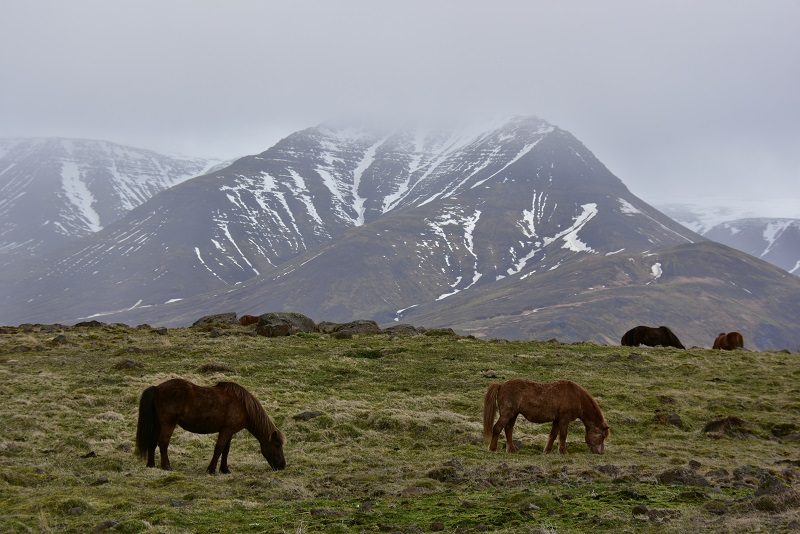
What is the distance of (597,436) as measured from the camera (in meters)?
22.1

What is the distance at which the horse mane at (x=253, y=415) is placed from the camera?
19.8 meters

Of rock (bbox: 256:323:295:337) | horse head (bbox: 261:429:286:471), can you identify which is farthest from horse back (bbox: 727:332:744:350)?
horse head (bbox: 261:429:286:471)

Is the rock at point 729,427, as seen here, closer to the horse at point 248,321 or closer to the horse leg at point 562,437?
the horse leg at point 562,437

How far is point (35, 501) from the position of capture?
47.5 ft

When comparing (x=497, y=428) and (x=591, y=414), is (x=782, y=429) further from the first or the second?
(x=497, y=428)

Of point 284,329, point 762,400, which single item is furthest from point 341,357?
point 762,400

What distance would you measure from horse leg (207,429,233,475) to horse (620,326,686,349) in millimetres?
41483

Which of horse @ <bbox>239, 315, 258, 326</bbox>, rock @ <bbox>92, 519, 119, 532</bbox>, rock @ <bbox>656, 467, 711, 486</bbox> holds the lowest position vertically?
rock @ <bbox>92, 519, 119, 532</bbox>

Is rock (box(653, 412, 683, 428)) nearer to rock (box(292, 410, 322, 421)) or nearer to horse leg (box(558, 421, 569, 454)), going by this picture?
horse leg (box(558, 421, 569, 454))

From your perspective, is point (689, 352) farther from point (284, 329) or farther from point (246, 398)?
point (246, 398)

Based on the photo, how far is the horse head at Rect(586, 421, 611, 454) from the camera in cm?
2212

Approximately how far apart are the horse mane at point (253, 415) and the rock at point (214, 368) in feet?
49.2

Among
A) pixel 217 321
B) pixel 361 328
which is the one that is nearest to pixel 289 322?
pixel 361 328

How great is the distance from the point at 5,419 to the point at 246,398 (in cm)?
958
